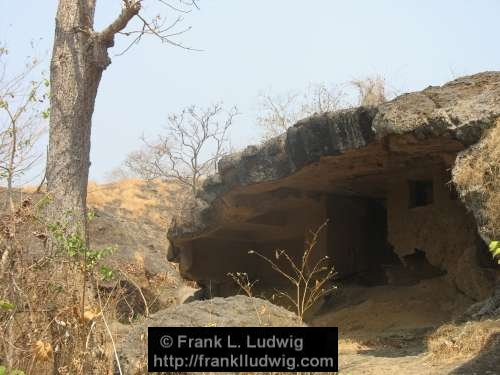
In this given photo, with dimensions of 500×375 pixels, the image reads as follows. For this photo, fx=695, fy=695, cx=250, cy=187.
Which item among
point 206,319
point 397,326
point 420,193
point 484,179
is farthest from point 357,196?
point 206,319

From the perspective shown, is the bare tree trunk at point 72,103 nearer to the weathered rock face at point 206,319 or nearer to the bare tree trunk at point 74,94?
the bare tree trunk at point 74,94

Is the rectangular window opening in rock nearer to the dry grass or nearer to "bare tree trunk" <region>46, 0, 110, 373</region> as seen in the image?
"bare tree trunk" <region>46, 0, 110, 373</region>

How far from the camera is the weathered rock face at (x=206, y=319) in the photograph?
473 centimetres

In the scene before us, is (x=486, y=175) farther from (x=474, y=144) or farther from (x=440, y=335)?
(x=440, y=335)

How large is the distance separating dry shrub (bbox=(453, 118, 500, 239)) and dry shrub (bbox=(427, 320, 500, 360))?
84cm

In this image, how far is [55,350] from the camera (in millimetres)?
4395

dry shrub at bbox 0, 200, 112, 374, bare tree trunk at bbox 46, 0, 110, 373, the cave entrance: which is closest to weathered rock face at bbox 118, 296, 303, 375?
dry shrub at bbox 0, 200, 112, 374

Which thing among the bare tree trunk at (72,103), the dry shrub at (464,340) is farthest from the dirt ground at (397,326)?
the bare tree trunk at (72,103)

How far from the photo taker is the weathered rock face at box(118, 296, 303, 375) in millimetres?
4734

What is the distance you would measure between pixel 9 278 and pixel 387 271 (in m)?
7.12

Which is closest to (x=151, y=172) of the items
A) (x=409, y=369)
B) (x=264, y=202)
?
(x=264, y=202)

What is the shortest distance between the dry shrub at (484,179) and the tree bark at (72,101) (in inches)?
159

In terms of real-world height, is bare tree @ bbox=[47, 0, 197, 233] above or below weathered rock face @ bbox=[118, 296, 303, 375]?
above

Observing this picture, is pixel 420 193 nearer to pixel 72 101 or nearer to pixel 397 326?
pixel 397 326
